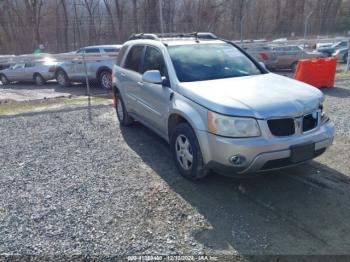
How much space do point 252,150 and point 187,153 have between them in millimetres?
986

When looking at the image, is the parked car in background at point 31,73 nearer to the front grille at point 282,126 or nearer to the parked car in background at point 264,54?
the parked car in background at point 264,54

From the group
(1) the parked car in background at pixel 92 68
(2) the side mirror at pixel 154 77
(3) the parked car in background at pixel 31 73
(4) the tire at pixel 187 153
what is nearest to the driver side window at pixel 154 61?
(2) the side mirror at pixel 154 77

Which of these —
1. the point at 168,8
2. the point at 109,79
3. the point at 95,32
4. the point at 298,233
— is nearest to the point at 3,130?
the point at 109,79

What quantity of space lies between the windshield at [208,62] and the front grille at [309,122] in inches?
50.1

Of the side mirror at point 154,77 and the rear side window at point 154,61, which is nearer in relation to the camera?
the side mirror at point 154,77

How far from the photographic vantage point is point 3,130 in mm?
7129

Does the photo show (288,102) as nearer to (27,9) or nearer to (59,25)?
(59,25)

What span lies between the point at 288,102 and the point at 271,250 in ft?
5.10

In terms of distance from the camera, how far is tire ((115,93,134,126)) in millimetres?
6492

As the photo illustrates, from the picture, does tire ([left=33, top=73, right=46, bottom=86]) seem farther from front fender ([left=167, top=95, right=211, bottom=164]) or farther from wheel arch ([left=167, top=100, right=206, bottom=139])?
front fender ([left=167, top=95, right=211, bottom=164])

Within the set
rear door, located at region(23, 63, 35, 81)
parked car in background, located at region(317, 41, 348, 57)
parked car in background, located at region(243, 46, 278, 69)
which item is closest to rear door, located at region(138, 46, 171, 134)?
parked car in background, located at region(243, 46, 278, 69)

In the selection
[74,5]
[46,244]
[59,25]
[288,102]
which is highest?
[74,5]

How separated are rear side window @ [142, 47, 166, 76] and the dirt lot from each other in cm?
136

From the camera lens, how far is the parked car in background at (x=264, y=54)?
1492 centimetres
